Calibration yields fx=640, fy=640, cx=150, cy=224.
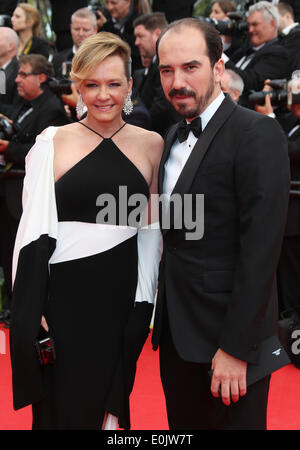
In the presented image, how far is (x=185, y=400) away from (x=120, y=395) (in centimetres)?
27

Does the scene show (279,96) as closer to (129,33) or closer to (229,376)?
(229,376)

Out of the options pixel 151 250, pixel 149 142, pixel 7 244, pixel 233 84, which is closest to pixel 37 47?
pixel 7 244

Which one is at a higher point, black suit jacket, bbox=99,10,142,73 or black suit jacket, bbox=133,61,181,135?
black suit jacket, bbox=99,10,142,73

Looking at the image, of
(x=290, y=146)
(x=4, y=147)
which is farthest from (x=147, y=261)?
(x=4, y=147)

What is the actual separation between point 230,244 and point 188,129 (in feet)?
1.18

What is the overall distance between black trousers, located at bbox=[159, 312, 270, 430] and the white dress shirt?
0.42 m

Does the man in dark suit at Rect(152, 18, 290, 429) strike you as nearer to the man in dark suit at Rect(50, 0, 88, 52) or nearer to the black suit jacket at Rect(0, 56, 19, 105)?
the black suit jacket at Rect(0, 56, 19, 105)

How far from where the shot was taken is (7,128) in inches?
175

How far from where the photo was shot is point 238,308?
5.52 feet

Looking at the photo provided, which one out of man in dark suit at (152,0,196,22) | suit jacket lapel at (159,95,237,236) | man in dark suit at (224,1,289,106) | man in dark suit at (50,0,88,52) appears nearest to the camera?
suit jacket lapel at (159,95,237,236)

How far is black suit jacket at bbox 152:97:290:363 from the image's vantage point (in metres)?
1.67

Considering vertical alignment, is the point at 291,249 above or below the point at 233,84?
below

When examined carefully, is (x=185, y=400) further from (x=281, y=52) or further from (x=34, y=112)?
(x=281, y=52)

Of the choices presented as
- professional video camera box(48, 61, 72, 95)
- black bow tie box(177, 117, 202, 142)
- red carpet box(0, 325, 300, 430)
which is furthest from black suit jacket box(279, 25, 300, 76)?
black bow tie box(177, 117, 202, 142)
